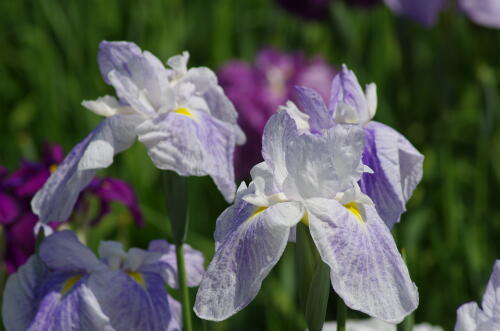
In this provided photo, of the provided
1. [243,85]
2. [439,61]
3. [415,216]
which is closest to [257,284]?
[415,216]

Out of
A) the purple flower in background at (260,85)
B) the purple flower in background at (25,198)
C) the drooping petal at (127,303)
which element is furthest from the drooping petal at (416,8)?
the drooping petal at (127,303)

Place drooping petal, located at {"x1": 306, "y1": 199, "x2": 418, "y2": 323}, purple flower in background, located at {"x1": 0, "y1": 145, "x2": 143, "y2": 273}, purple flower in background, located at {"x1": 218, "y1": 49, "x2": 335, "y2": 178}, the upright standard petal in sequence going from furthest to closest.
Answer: purple flower in background, located at {"x1": 218, "y1": 49, "x2": 335, "y2": 178} < the upright standard petal < purple flower in background, located at {"x1": 0, "y1": 145, "x2": 143, "y2": 273} < drooping petal, located at {"x1": 306, "y1": 199, "x2": 418, "y2": 323}

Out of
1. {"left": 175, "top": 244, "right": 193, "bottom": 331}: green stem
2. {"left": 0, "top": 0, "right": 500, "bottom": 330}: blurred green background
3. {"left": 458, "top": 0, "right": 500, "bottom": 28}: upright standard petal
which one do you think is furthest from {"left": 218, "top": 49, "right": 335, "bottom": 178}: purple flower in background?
{"left": 175, "top": 244, "right": 193, "bottom": 331}: green stem

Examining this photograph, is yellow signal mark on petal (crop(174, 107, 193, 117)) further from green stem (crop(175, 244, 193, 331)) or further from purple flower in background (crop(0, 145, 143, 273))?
purple flower in background (crop(0, 145, 143, 273))

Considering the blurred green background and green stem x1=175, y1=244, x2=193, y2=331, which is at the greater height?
green stem x1=175, y1=244, x2=193, y2=331

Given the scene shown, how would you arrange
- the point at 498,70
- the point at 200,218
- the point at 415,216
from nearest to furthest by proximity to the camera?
the point at 415,216, the point at 200,218, the point at 498,70

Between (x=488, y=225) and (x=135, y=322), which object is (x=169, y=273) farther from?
(x=488, y=225)

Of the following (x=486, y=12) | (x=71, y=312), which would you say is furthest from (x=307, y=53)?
(x=71, y=312)
